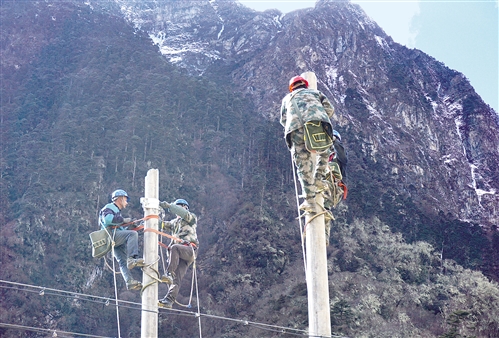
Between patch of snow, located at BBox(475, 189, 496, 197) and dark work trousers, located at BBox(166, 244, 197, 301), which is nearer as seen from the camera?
dark work trousers, located at BBox(166, 244, 197, 301)

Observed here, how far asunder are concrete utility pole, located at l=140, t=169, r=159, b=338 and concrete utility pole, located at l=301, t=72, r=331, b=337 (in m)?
1.94

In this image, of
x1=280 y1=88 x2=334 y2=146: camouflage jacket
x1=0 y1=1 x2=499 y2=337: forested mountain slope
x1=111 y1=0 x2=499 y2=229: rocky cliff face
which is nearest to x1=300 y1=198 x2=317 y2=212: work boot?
x1=280 y1=88 x2=334 y2=146: camouflage jacket

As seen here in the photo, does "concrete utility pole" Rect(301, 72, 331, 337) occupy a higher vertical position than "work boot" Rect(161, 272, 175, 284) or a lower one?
lower

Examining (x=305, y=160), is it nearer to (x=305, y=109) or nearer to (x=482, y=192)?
(x=305, y=109)

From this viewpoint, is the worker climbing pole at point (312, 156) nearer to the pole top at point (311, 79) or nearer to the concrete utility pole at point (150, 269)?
the pole top at point (311, 79)

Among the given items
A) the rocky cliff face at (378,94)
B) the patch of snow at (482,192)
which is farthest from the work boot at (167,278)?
the patch of snow at (482,192)

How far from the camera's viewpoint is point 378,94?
59562 millimetres

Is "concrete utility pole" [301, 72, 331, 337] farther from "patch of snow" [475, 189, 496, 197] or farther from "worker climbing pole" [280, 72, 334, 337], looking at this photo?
"patch of snow" [475, 189, 496, 197]

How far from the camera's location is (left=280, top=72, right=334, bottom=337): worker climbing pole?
17.6ft

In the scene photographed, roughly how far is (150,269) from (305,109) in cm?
240

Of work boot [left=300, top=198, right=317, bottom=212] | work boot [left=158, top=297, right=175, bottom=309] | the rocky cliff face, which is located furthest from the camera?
A: the rocky cliff face

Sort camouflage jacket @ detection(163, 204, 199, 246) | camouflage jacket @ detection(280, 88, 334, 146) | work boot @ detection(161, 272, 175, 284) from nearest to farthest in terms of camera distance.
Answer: camouflage jacket @ detection(280, 88, 334, 146) → work boot @ detection(161, 272, 175, 284) → camouflage jacket @ detection(163, 204, 199, 246)

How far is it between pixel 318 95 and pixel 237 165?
47633 mm

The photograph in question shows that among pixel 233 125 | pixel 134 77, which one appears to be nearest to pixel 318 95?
pixel 233 125
